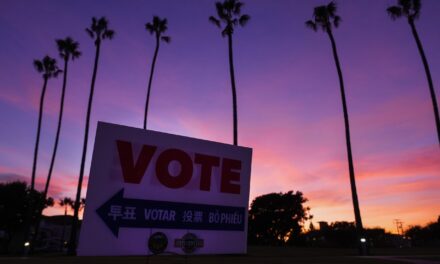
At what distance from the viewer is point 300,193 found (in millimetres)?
74000

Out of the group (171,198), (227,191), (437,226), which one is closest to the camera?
(171,198)

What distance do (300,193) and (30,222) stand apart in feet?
157

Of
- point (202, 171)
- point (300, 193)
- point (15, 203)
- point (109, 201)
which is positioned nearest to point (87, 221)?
point (109, 201)

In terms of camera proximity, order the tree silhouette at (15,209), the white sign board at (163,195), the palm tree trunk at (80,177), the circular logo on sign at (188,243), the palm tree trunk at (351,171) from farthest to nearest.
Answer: the tree silhouette at (15,209) < the palm tree trunk at (80,177) < the palm tree trunk at (351,171) < the circular logo on sign at (188,243) < the white sign board at (163,195)

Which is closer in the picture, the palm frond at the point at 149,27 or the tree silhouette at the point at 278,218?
the palm frond at the point at 149,27

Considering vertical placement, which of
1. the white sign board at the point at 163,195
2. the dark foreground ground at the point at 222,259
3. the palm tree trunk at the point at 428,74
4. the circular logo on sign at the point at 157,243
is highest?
the palm tree trunk at the point at 428,74

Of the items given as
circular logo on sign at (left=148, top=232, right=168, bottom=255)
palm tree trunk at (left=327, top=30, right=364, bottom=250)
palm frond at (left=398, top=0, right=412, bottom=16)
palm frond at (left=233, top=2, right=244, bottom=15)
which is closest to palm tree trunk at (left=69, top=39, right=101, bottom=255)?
palm frond at (left=233, top=2, right=244, bottom=15)

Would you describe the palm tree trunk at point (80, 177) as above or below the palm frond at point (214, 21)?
below

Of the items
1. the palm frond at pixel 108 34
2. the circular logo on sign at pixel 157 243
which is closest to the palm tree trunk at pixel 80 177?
the palm frond at pixel 108 34

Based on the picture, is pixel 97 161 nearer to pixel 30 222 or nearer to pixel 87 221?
pixel 87 221

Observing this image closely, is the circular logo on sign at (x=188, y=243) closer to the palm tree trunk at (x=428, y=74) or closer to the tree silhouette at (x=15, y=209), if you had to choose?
the palm tree trunk at (x=428, y=74)

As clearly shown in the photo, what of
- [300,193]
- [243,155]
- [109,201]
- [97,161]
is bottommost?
[109,201]

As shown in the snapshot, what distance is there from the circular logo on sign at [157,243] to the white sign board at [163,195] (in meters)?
0.05

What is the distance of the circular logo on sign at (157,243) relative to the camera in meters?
15.8
